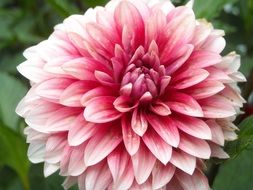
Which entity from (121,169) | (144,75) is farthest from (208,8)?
(121,169)

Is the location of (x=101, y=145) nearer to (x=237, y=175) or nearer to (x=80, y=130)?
(x=80, y=130)

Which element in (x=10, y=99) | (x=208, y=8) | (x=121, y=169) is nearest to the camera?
(x=121, y=169)

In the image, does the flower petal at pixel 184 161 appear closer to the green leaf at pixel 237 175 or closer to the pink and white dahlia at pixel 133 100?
the pink and white dahlia at pixel 133 100

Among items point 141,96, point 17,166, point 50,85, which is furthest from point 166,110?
point 17,166

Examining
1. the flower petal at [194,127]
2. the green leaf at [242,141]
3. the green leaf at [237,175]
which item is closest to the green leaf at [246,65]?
the green leaf at [237,175]

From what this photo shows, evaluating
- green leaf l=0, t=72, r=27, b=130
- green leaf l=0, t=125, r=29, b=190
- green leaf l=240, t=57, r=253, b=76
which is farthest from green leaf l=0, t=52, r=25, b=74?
green leaf l=240, t=57, r=253, b=76

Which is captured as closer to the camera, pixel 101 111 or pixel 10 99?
pixel 101 111

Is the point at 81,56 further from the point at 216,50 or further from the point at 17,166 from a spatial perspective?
the point at 17,166
